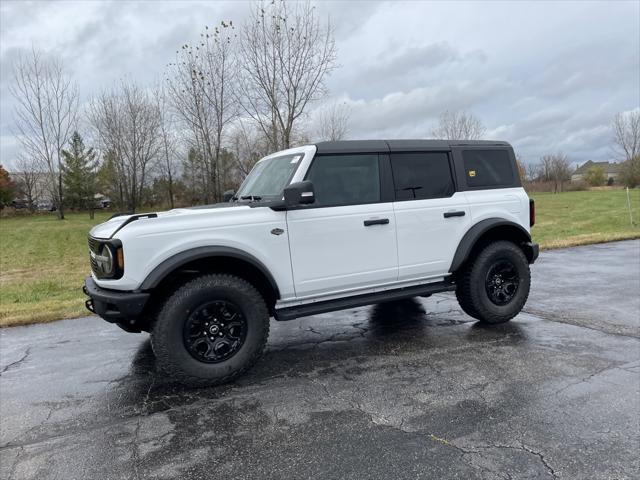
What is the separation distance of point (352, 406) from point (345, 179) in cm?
209

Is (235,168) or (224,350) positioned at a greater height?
(235,168)

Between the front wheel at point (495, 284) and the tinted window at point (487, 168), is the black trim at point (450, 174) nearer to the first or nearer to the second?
the tinted window at point (487, 168)

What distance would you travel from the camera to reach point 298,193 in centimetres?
381

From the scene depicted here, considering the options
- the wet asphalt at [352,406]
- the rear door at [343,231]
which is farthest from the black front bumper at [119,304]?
the rear door at [343,231]

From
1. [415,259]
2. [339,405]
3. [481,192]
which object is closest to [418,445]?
[339,405]

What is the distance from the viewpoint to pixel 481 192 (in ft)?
16.7

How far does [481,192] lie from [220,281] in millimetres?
3033

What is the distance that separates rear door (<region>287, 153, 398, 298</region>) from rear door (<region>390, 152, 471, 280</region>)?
157 millimetres

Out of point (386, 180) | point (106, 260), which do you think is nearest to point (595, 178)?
point (386, 180)

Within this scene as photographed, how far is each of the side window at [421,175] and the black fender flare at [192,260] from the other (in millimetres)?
1622

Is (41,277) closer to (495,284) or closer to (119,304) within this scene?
(119,304)

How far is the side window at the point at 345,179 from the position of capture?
4312mm

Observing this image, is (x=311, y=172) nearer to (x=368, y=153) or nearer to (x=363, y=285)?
(x=368, y=153)

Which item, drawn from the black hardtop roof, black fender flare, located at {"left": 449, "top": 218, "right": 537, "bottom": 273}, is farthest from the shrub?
the black hardtop roof
